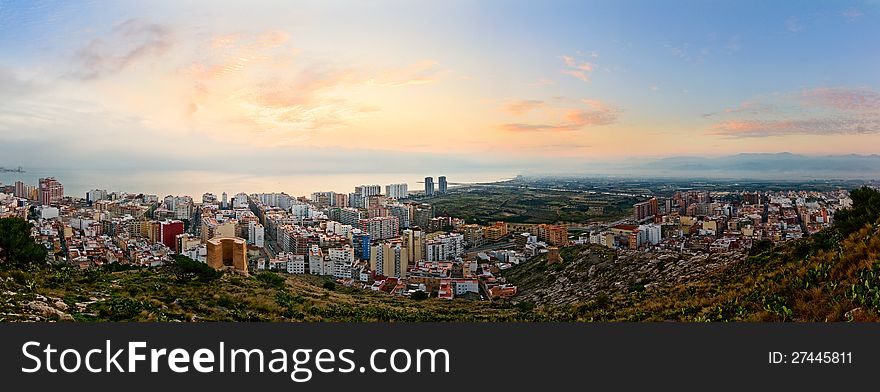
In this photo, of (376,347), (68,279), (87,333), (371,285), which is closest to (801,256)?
(376,347)

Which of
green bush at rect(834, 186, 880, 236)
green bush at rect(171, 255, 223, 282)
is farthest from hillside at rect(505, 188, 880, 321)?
green bush at rect(171, 255, 223, 282)

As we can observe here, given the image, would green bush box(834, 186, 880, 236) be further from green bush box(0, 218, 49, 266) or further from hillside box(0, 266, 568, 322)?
green bush box(0, 218, 49, 266)

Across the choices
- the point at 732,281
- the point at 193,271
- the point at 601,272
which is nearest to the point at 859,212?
the point at 732,281

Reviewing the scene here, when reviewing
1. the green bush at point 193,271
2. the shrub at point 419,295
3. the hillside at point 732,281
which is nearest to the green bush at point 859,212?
the hillside at point 732,281

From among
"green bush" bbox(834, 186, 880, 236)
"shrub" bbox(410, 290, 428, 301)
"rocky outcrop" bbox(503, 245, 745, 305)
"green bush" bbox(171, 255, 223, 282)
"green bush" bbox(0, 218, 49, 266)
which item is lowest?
"shrub" bbox(410, 290, 428, 301)

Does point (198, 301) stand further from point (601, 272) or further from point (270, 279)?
point (601, 272)

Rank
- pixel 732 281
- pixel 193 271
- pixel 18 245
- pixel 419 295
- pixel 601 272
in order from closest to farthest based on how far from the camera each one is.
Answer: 1. pixel 732 281
2. pixel 18 245
3. pixel 193 271
4. pixel 419 295
5. pixel 601 272

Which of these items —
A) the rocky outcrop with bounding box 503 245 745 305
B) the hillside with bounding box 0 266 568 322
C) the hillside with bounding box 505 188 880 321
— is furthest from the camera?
the rocky outcrop with bounding box 503 245 745 305

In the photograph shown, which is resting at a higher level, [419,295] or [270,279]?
[270,279]

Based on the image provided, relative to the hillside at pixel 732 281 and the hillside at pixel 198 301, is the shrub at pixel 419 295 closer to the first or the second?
the hillside at pixel 198 301

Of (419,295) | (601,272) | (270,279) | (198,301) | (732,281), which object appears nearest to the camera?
(198,301)

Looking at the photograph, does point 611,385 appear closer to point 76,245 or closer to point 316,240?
point 316,240
